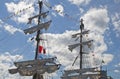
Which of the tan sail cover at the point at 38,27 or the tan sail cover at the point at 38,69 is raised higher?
the tan sail cover at the point at 38,27

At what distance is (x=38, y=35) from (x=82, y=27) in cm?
2036

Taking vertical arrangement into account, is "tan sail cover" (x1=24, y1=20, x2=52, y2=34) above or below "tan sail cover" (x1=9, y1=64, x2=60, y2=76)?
above

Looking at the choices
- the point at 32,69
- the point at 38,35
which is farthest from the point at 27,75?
the point at 38,35

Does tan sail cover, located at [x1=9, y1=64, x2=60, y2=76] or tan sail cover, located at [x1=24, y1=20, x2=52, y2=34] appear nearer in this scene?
tan sail cover, located at [x1=9, y1=64, x2=60, y2=76]

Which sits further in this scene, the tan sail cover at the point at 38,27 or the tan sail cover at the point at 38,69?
the tan sail cover at the point at 38,27

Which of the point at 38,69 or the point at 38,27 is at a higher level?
the point at 38,27

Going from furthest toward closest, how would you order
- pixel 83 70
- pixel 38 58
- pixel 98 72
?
pixel 98 72
pixel 83 70
pixel 38 58

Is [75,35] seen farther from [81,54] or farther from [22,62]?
[22,62]

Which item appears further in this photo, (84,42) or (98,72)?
(98,72)

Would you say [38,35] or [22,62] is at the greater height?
[38,35]

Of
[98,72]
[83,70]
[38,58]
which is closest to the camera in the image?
[38,58]

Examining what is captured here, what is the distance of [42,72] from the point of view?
58406 millimetres

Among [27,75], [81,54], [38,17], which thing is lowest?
[27,75]

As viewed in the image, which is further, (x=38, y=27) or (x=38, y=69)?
(x=38, y=27)
